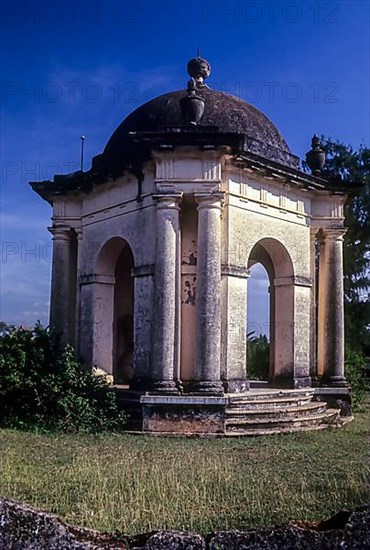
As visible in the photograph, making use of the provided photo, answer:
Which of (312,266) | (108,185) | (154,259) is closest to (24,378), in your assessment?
(154,259)

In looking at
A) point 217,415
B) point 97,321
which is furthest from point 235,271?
point 97,321

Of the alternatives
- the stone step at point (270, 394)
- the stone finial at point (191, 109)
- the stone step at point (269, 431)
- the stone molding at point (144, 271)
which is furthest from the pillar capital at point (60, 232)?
the stone step at point (269, 431)

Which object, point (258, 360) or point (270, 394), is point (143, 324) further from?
point (258, 360)

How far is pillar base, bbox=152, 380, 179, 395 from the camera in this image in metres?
10.1

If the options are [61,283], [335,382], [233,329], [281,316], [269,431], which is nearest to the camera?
[269,431]

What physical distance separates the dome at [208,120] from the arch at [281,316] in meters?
2.01

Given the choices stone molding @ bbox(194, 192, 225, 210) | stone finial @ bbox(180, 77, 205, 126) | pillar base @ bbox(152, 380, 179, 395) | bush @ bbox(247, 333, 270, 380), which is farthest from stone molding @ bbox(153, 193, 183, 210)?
bush @ bbox(247, 333, 270, 380)

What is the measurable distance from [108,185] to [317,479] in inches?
A: 309

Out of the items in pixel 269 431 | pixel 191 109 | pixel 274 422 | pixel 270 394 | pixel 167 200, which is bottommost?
pixel 269 431

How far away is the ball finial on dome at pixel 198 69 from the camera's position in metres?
13.2

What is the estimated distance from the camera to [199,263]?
10430 mm

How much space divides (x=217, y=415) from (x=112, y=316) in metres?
4.27

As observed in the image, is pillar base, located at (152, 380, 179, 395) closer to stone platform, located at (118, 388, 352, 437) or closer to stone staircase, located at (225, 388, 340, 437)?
stone platform, located at (118, 388, 352, 437)

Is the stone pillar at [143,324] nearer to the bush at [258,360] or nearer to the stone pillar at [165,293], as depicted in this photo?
the stone pillar at [165,293]
